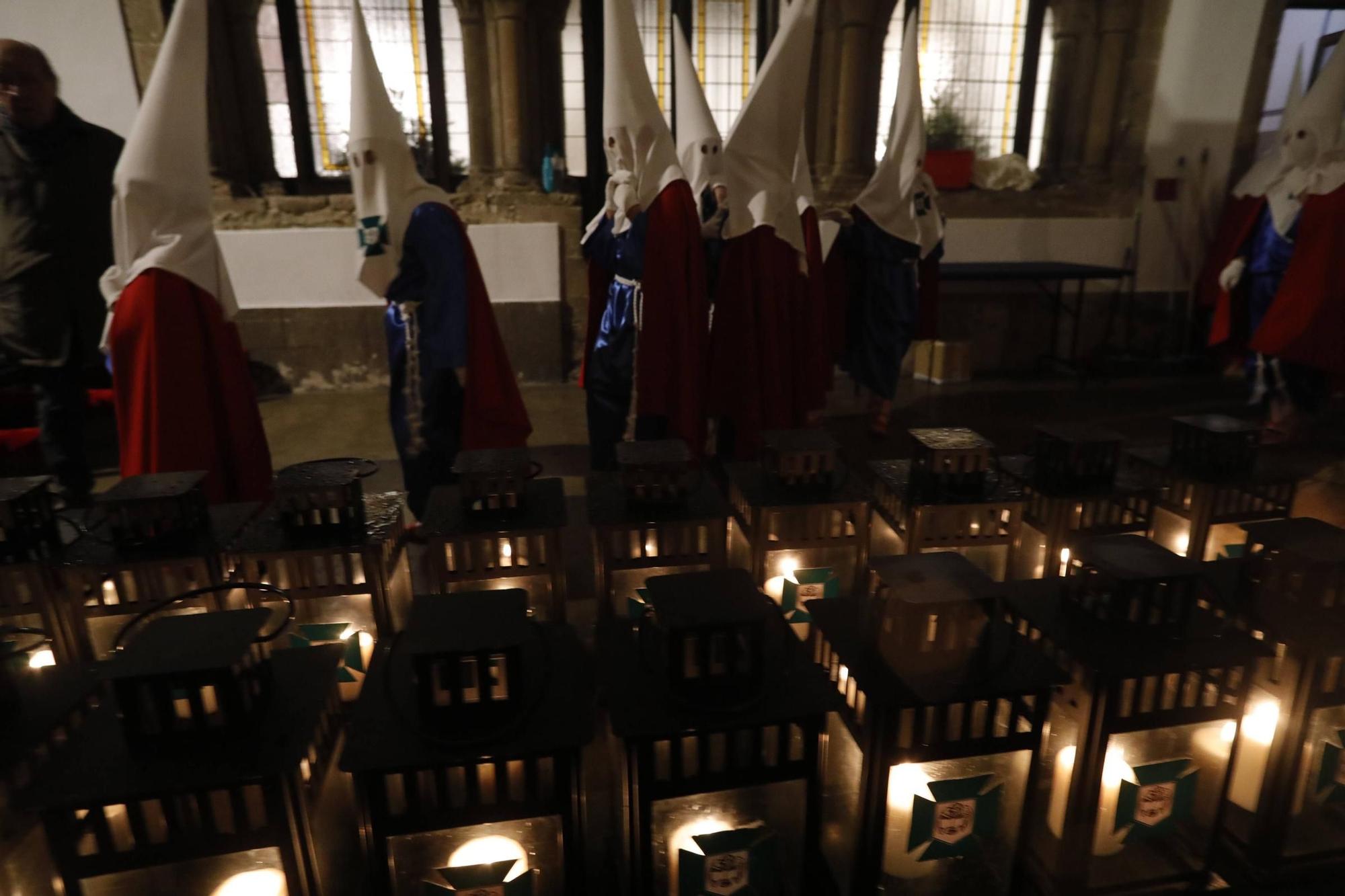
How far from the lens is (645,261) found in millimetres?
2336

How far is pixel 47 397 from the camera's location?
2.59 meters

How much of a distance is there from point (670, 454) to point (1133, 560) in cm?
59

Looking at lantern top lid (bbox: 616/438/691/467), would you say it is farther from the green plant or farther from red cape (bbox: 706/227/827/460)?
the green plant

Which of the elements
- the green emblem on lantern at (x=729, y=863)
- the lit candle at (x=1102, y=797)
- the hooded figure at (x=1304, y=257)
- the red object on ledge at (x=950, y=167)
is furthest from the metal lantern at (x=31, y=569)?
the red object on ledge at (x=950, y=167)

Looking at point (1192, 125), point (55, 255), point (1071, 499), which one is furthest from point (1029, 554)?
point (1192, 125)

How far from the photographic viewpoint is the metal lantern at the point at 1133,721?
744 mm

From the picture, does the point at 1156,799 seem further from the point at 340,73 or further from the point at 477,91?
the point at 340,73

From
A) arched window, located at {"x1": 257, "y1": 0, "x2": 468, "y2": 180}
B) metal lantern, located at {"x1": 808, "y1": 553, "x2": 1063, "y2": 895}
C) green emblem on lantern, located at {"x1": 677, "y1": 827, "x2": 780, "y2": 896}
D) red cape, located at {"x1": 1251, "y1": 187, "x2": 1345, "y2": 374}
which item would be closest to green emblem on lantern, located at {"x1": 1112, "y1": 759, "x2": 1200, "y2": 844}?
metal lantern, located at {"x1": 808, "y1": 553, "x2": 1063, "y2": 895}

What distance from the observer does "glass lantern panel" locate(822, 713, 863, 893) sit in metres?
0.77

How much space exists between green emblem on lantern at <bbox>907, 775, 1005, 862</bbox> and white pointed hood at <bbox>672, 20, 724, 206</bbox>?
2110 mm

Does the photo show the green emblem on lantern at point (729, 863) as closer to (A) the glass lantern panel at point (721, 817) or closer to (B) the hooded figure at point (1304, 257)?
(A) the glass lantern panel at point (721, 817)

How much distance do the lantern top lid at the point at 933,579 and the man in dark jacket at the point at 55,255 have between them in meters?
2.58

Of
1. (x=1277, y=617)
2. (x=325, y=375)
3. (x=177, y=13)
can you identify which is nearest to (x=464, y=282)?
(x=177, y=13)

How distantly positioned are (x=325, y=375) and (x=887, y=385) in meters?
3.10
